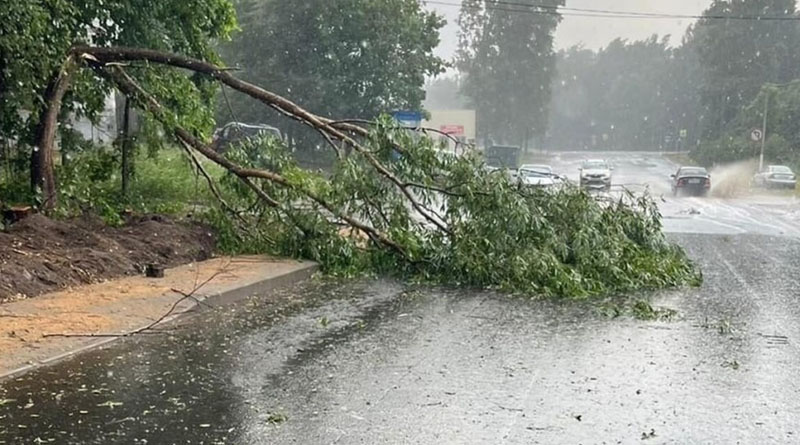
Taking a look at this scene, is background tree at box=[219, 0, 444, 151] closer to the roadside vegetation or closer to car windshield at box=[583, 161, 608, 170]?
car windshield at box=[583, 161, 608, 170]

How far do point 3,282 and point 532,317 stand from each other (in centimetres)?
532

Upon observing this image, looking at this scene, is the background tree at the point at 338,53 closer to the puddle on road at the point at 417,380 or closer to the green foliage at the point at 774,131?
the green foliage at the point at 774,131

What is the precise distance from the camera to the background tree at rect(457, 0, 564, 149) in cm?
7394

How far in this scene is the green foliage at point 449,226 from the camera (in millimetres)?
10328

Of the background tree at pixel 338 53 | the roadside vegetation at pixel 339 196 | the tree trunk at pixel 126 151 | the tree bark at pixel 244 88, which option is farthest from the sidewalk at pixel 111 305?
the background tree at pixel 338 53

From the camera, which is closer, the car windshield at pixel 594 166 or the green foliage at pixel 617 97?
the car windshield at pixel 594 166

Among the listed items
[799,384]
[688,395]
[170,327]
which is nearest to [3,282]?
[170,327]

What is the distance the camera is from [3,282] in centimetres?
772

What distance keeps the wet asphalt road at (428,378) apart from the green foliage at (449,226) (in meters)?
1.32

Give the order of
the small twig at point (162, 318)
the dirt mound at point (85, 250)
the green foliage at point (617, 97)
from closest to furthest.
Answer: the small twig at point (162, 318), the dirt mound at point (85, 250), the green foliage at point (617, 97)

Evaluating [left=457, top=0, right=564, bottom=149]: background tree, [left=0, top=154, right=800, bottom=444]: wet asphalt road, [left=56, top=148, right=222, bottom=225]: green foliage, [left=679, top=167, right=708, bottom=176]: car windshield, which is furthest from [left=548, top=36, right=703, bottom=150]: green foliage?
[left=0, top=154, right=800, bottom=444]: wet asphalt road

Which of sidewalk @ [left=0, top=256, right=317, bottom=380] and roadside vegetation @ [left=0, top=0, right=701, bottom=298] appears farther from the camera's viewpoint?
roadside vegetation @ [left=0, top=0, right=701, bottom=298]

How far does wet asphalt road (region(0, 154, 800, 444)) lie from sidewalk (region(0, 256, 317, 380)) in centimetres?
26

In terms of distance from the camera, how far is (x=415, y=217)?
1133 centimetres
